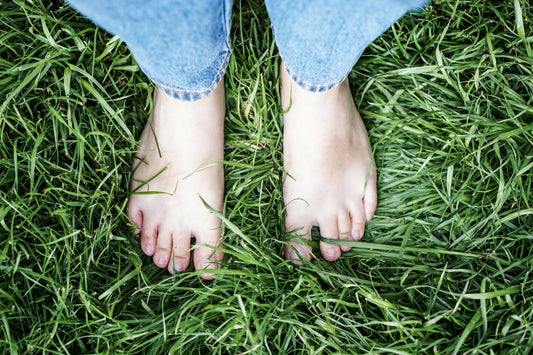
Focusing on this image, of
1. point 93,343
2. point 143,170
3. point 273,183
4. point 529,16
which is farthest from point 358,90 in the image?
point 93,343

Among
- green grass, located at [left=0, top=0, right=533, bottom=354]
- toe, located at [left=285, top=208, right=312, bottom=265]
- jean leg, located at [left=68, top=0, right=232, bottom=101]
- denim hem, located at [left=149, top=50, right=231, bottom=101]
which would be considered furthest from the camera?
toe, located at [left=285, top=208, right=312, bottom=265]

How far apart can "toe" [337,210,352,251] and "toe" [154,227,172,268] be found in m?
0.43

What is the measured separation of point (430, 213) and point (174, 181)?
25.2 inches

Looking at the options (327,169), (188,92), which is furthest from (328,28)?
(327,169)

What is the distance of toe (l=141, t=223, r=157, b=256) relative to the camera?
1.03 metres

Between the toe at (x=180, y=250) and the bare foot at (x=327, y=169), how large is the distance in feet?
0.83

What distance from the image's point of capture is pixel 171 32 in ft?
1.69

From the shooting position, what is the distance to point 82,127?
38.5 inches

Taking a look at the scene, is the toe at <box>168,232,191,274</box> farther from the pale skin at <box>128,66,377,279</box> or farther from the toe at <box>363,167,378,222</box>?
the toe at <box>363,167,378,222</box>

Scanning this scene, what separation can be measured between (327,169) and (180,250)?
0.42m

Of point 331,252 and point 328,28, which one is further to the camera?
point 331,252

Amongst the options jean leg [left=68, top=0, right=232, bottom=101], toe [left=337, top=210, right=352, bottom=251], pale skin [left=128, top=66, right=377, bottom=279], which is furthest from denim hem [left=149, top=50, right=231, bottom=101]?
toe [left=337, top=210, right=352, bottom=251]

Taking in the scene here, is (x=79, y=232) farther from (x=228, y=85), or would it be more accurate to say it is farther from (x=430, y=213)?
(x=430, y=213)

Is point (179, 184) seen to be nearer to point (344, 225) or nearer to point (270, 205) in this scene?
point (270, 205)
